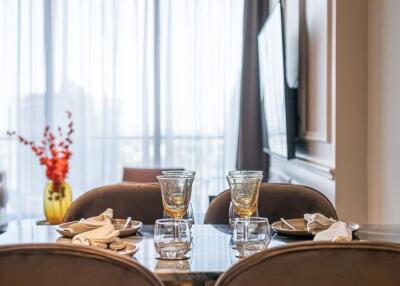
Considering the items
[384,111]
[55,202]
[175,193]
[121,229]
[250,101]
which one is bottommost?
[55,202]

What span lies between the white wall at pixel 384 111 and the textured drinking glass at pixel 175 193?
1.05 m

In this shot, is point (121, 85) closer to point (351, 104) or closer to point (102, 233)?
point (351, 104)

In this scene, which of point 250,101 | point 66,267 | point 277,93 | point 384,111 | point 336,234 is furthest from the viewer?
point 250,101

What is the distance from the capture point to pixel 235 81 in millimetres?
4715

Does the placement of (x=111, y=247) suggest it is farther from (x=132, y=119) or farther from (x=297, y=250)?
(x=132, y=119)

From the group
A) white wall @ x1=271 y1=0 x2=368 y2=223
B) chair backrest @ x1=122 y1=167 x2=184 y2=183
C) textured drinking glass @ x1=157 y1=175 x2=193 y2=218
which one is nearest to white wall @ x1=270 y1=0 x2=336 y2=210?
white wall @ x1=271 y1=0 x2=368 y2=223

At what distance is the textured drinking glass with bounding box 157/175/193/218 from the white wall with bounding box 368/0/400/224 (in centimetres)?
105

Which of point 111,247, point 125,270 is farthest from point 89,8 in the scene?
point 125,270

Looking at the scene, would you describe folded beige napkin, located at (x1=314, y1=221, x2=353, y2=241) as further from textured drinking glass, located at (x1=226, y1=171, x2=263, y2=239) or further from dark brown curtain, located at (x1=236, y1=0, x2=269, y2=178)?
dark brown curtain, located at (x1=236, y1=0, x2=269, y2=178)

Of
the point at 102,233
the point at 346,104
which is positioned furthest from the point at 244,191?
the point at 346,104

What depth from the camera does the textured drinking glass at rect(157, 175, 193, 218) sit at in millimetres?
1363

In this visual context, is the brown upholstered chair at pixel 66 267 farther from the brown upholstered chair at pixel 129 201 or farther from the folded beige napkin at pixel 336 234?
the brown upholstered chair at pixel 129 201

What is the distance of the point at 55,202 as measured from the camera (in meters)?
2.65

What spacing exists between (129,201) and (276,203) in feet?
1.69
